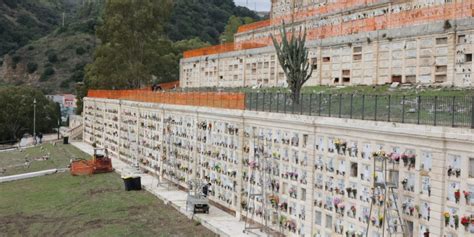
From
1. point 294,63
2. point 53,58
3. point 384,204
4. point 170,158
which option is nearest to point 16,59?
A: point 53,58

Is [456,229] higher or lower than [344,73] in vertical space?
lower

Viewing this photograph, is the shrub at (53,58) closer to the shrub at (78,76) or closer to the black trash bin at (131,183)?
the shrub at (78,76)

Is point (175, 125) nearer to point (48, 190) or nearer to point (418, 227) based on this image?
point (48, 190)

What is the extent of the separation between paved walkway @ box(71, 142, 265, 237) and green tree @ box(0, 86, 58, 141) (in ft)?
147

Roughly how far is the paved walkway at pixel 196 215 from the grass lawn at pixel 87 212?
297mm

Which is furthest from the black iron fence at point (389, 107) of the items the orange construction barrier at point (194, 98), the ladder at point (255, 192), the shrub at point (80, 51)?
the shrub at point (80, 51)

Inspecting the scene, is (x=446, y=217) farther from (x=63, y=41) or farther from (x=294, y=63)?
(x=63, y=41)

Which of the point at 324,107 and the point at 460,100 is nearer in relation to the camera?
the point at 460,100

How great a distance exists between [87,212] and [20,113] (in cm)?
5411

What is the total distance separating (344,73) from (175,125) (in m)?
8.62

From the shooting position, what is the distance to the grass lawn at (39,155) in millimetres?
40406

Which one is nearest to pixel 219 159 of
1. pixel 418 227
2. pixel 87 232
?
pixel 87 232

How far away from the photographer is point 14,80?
401ft

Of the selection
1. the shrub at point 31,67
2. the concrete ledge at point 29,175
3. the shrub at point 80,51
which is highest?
the shrub at point 80,51
